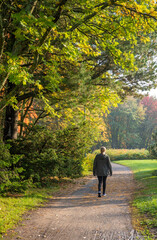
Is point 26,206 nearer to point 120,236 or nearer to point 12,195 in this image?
point 12,195

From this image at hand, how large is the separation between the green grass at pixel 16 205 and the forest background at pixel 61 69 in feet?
1.35

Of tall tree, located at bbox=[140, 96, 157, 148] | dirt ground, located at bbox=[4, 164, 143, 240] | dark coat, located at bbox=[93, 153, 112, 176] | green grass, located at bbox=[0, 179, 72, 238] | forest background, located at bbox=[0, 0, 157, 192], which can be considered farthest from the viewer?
tall tree, located at bbox=[140, 96, 157, 148]

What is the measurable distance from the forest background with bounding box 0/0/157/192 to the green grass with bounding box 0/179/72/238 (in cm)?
41

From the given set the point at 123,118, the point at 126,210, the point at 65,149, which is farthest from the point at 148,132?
the point at 126,210

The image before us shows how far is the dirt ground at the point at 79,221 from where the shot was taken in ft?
14.1

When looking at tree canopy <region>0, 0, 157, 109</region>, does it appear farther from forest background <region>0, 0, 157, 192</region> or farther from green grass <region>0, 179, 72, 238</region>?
green grass <region>0, 179, 72, 238</region>

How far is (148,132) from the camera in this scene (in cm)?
5950

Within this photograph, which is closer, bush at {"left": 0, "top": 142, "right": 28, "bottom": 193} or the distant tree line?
bush at {"left": 0, "top": 142, "right": 28, "bottom": 193}

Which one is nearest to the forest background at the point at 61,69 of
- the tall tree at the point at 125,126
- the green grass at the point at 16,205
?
the green grass at the point at 16,205

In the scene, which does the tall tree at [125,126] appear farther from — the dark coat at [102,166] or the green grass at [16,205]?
the green grass at [16,205]

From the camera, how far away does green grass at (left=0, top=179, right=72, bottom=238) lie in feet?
16.4

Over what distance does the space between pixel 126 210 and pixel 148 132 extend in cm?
5610

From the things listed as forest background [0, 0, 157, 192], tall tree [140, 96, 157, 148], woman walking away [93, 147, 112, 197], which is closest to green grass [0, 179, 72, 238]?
forest background [0, 0, 157, 192]

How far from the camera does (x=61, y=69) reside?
32.9 feet
